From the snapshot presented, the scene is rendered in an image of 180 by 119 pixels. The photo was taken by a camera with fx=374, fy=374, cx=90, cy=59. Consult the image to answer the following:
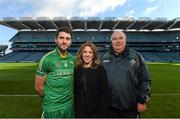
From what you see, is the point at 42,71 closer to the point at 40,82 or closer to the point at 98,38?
the point at 40,82

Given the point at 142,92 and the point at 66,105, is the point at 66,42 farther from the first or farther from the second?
the point at 142,92

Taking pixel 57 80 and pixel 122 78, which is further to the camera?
pixel 122 78

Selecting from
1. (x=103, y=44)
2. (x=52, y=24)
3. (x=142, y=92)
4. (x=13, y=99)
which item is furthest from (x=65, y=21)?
(x=142, y=92)

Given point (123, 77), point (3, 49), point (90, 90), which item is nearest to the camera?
point (90, 90)

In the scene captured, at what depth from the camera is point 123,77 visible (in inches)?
220

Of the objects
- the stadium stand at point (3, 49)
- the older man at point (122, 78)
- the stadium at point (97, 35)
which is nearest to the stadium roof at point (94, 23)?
the stadium at point (97, 35)

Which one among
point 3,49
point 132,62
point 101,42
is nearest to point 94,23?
point 101,42

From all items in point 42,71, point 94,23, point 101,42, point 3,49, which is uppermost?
point 94,23

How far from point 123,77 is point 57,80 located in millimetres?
1251

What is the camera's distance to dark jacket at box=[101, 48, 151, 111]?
5570 mm

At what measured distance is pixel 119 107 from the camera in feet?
18.4

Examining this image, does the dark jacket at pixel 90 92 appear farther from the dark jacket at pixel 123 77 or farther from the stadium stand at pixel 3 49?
the stadium stand at pixel 3 49

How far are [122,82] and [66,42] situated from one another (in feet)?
4.11

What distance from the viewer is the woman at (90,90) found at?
464 cm
